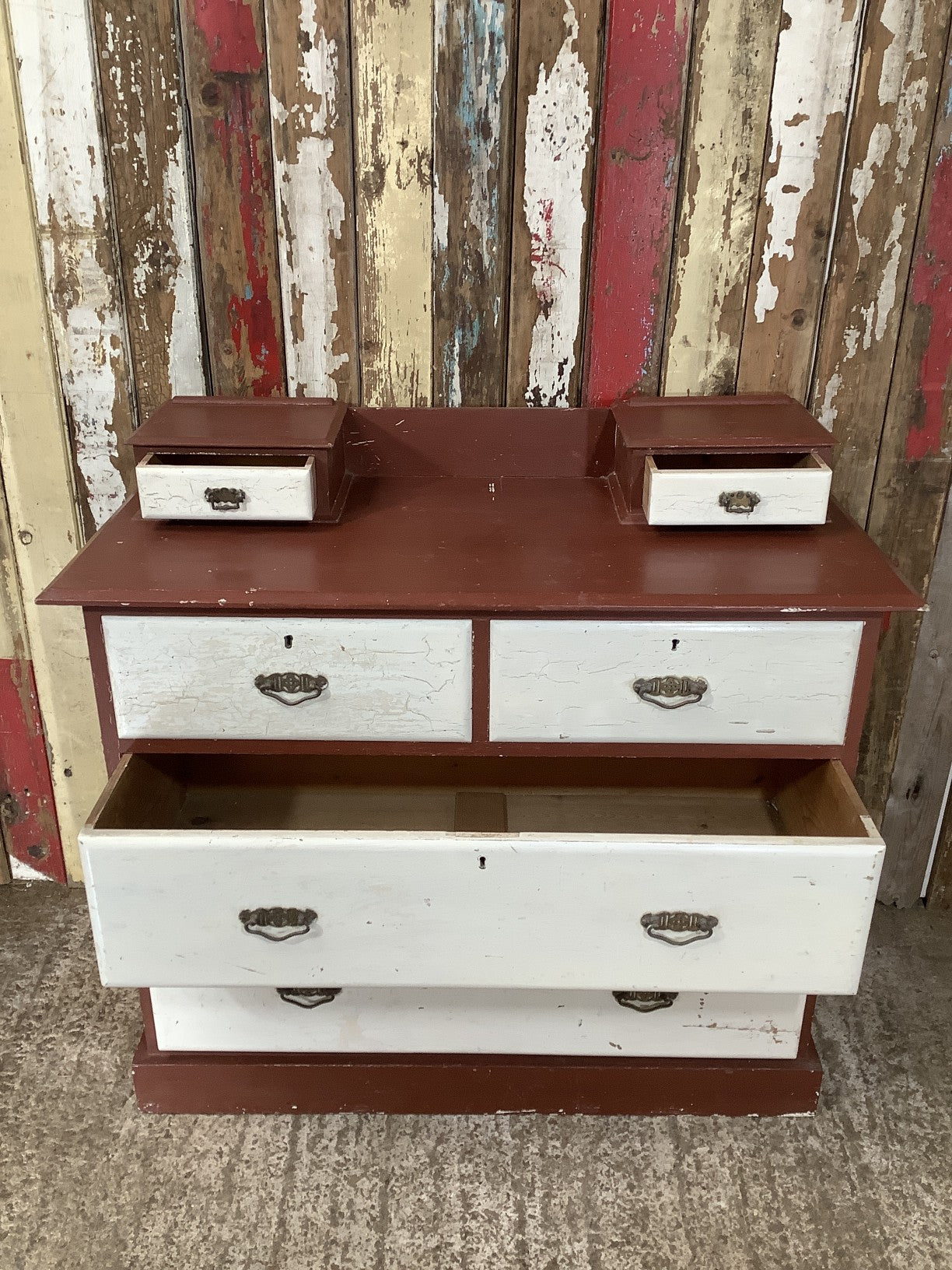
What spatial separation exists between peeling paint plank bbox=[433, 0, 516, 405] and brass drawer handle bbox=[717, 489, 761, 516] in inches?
18.8

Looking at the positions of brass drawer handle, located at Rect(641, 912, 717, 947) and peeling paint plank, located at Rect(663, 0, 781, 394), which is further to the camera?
peeling paint plank, located at Rect(663, 0, 781, 394)

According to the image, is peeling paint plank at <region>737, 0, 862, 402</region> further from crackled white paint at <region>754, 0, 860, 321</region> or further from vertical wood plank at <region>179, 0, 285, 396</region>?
vertical wood plank at <region>179, 0, 285, 396</region>

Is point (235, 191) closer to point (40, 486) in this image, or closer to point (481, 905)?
point (40, 486)

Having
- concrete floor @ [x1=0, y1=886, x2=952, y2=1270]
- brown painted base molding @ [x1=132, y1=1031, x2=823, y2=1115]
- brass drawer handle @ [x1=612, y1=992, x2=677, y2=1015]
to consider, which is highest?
brass drawer handle @ [x1=612, y1=992, x2=677, y2=1015]

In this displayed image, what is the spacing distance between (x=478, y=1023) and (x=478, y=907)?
1.09ft

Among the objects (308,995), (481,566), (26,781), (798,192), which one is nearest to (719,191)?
(798,192)

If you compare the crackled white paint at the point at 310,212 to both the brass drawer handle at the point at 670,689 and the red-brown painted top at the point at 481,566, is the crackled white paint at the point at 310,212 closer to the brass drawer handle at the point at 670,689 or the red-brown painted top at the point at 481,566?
the red-brown painted top at the point at 481,566

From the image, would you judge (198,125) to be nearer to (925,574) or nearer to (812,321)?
(812,321)

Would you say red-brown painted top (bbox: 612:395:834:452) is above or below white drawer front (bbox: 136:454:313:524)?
above

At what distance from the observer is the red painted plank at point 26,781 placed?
79.7 inches

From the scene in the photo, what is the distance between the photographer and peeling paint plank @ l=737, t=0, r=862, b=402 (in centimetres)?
157

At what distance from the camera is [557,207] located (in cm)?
167

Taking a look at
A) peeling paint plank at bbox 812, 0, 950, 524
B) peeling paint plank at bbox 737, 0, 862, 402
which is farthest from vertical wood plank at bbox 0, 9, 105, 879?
peeling paint plank at bbox 812, 0, 950, 524

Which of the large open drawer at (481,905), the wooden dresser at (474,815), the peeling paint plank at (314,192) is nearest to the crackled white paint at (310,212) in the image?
the peeling paint plank at (314,192)
